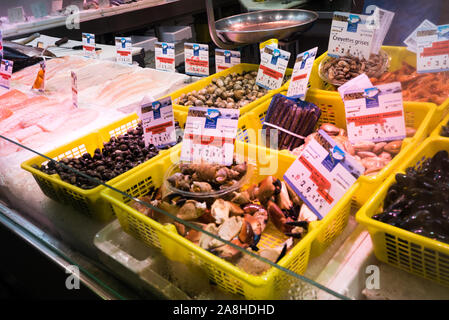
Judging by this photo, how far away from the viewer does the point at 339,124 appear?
2.22 metres

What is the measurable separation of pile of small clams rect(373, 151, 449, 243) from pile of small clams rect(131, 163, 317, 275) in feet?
0.96

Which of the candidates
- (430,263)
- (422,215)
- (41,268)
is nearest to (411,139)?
(422,215)

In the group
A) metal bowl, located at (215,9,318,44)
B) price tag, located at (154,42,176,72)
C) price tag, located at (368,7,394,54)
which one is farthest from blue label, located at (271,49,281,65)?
price tag, located at (154,42,176,72)

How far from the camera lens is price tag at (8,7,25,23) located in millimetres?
6148

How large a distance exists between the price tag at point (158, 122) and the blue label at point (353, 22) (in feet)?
4.24

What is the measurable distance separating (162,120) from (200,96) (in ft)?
2.12

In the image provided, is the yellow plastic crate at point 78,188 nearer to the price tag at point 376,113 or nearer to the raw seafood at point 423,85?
the price tag at point 376,113

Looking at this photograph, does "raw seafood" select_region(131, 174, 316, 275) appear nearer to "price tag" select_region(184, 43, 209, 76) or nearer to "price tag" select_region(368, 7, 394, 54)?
"price tag" select_region(368, 7, 394, 54)

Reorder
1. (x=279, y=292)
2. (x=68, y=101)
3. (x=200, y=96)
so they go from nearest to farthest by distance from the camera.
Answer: (x=279, y=292) → (x=200, y=96) → (x=68, y=101)

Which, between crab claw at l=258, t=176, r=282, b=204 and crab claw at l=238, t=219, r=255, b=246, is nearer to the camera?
crab claw at l=238, t=219, r=255, b=246

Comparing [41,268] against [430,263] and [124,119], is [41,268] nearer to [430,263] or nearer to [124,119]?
[124,119]

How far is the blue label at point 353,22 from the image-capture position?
2.25 m

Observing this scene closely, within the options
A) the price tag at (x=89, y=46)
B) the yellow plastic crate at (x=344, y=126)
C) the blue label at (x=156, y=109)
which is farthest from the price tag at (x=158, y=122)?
the price tag at (x=89, y=46)

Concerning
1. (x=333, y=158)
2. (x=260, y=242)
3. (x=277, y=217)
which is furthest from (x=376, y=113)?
(x=260, y=242)
